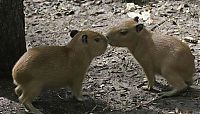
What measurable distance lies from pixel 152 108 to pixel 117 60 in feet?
4.90

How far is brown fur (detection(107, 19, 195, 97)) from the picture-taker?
585cm

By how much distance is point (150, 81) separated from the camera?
612cm

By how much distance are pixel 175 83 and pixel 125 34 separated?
36.2 inches

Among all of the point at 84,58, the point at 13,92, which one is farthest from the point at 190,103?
the point at 13,92

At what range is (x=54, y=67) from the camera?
18.0 feet

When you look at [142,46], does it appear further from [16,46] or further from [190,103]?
[16,46]

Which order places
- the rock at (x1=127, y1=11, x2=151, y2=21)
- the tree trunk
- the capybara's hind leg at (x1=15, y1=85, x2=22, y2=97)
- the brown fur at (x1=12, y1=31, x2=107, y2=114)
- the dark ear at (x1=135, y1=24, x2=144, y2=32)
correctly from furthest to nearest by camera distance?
the rock at (x1=127, y1=11, x2=151, y2=21) < the dark ear at (x1=135, y1=24, x2=144, y2=32) < the tree trunk < the capybara's hind leg at (x1=15, y1=85, x2=22, y2=97) < the brown fur at (x1=12, y1=31, x2=107, y2=114)

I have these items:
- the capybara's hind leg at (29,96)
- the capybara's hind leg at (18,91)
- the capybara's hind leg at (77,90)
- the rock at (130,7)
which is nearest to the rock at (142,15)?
the rock at (130,7)

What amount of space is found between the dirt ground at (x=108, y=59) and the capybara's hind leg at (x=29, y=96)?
0.53 feet

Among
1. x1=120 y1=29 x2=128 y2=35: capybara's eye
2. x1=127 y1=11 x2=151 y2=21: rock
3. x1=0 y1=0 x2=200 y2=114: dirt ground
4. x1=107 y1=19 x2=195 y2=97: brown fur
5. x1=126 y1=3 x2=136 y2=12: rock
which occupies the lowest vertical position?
x1=0 y1=0 x2=200 y2=114: dirt ground

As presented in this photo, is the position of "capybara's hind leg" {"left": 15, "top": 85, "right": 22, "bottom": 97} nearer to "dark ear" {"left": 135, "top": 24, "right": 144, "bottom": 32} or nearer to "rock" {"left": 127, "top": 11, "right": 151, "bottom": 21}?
"dark ear" {"left": 135, "top": 24, "right": 144, "bottom": 32}

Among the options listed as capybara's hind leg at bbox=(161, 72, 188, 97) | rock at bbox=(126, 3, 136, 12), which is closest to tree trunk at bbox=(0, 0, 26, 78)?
capybara's hind leg at bbox=(161, 72, 188, 97)

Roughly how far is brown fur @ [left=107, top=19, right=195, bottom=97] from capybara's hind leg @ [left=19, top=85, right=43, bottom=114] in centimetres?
138

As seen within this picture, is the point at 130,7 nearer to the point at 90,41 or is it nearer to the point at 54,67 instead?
the point at 90,41
